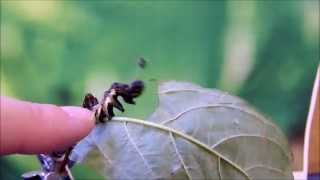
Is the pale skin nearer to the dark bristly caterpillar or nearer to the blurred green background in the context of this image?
the dark bristly caterpillar

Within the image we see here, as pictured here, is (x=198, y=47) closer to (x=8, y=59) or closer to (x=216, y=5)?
(x=216, y=5)

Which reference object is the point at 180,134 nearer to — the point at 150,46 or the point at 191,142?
the point at 191,142

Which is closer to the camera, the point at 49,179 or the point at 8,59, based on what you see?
the point at 49,179

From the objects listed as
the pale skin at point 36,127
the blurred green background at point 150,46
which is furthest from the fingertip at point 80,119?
the blurred green background at point 150,46

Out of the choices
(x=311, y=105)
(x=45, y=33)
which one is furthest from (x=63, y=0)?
(x=311, y=105)

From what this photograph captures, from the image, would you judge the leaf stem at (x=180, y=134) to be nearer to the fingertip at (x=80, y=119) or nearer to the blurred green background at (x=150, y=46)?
the fingertip at (x=80, y=119)
